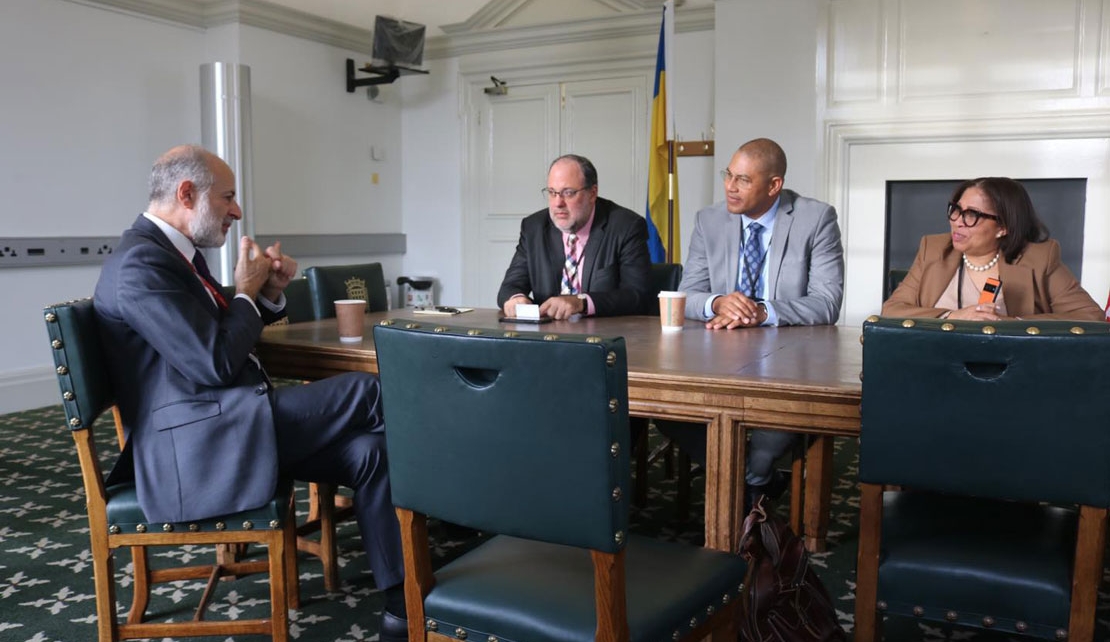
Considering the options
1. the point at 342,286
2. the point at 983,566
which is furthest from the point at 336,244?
the point at 983,566

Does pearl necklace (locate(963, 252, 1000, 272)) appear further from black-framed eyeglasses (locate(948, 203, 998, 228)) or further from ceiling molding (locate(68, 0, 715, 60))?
ceiling molding (locate(68, 0, 715, 60))

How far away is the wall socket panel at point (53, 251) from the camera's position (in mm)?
4984

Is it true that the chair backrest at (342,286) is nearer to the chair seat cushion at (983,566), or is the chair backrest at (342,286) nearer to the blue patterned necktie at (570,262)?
the blue patterned necktie at (570,262)

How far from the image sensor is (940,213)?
214 inches

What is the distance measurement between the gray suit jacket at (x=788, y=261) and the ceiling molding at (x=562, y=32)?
3357 mm

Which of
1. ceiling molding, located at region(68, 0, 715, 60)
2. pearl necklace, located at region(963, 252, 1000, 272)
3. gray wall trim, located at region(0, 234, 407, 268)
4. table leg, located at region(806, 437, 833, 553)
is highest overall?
ceiling molding, located at region(68, 0, 715, 60)

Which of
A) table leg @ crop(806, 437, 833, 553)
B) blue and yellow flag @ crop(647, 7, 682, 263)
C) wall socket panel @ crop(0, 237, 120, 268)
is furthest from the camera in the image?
blue and yellow flag @ crop(647, 7, 682, 263)

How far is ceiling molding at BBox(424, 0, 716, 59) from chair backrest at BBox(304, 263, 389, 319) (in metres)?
3.58

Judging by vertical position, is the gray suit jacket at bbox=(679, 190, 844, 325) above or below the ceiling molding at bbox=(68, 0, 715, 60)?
below

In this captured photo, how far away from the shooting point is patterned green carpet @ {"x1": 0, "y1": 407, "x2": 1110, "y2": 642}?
7.48 ft

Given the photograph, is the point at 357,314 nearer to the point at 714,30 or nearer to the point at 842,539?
the point at 842,539

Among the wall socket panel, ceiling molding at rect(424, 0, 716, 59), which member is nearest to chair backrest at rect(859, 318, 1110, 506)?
the wall socket panel

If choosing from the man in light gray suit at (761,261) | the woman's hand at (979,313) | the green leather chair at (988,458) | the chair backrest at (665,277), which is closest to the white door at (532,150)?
the chair backrest at (665,277)

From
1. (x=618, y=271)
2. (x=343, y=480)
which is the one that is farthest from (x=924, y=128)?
(x=343, y=480)
